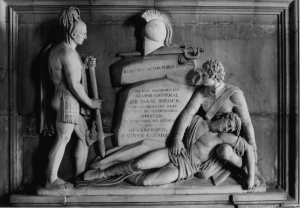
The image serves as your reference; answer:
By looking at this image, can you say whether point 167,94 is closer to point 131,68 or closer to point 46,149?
point 131,68

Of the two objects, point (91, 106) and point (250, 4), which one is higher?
point (250, 4)

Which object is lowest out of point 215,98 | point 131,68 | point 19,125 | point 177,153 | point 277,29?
point 177,153

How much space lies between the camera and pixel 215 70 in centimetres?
639

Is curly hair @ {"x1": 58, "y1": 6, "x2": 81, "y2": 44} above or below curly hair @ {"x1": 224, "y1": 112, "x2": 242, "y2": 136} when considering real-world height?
above

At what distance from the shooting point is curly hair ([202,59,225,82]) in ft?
21.0

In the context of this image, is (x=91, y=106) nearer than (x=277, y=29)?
Yes

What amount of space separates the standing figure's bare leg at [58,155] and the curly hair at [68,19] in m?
1.32

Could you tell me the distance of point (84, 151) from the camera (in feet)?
21.9

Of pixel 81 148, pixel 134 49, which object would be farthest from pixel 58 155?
pixel 134 49

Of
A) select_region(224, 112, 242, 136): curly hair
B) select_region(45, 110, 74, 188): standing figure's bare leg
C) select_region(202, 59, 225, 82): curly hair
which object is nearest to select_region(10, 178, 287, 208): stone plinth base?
select_region(45, 110, 74, 188): standing figure's bare leg

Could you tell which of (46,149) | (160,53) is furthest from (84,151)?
(160,53)

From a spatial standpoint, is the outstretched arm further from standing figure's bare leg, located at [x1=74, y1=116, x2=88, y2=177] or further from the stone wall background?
standing figure's bare leg, located at [x1=74, y1=116, x2=88, y2=177]

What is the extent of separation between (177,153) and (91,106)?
1.53 metres

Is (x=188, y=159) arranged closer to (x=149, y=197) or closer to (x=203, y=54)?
(x=149, y=197)
